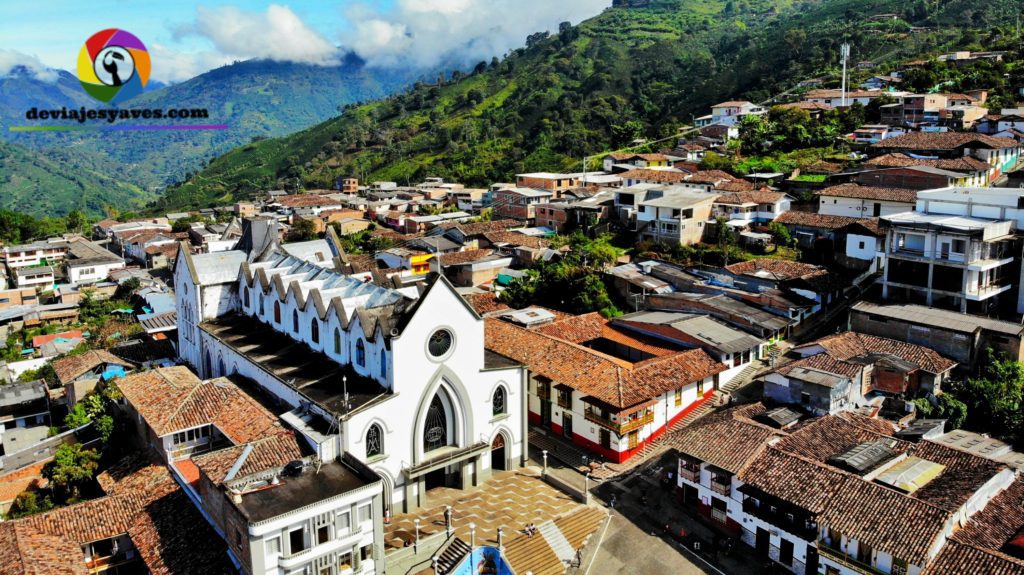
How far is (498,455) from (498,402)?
211 cm

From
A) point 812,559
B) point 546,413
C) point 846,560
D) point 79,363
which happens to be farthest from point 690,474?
point 79,363

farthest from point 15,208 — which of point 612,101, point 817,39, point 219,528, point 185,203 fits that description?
point 219,528

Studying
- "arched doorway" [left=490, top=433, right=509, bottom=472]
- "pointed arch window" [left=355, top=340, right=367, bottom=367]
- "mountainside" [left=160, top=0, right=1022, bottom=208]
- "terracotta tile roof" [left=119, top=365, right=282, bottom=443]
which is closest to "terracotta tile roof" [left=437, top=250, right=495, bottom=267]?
"terracotta tile roof" [left=119, top=365, right=282, bottom=443]

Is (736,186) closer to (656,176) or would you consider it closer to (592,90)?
(656,176)

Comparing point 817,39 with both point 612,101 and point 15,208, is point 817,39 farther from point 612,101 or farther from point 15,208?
point 15,208

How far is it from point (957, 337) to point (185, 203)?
129266 millimetres

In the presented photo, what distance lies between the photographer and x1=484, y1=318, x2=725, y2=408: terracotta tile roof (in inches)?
1155

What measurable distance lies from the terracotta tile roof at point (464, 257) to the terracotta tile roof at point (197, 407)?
70.9 feet

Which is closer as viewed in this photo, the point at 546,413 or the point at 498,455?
the point at 498,455

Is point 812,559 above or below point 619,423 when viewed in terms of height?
below

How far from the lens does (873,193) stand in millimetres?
45656

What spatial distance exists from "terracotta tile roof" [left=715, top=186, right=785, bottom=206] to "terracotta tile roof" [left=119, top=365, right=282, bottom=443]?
1307 inches

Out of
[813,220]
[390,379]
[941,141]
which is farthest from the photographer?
[941,141]

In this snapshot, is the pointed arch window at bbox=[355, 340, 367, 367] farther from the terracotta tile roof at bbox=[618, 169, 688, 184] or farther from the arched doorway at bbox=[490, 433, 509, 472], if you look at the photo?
the terracotta tile roof at bbox=[618, 169, 688, 184]
